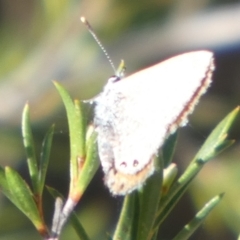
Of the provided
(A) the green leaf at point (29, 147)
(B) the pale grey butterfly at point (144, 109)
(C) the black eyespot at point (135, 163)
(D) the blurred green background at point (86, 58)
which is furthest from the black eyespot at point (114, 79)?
(D) the blurred green background at point (86, 58)

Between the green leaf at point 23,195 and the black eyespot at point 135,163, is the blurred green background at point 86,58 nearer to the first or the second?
the black eyespot at point 135,163

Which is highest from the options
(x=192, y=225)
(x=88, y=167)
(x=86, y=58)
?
(x=86, y=58)

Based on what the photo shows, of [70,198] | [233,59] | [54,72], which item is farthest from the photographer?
[233,59]

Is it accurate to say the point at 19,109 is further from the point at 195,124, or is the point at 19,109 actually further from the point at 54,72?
the point at 195,124

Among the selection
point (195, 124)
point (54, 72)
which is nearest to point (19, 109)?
point (54, 72)

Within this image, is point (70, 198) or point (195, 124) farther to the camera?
point (195, 124)

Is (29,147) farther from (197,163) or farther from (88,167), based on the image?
(197,163)

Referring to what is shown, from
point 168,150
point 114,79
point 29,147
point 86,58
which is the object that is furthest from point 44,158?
point 86,58
